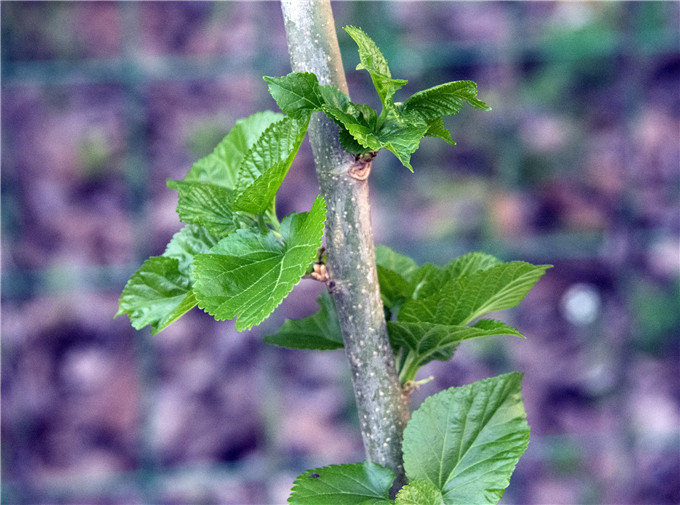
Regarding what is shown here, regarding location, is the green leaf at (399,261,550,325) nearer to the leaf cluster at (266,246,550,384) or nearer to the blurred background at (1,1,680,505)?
the leaf cluster at (266,246,550,384)

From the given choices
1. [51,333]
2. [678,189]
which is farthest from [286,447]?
[678,189]

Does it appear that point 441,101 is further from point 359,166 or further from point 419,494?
point 419,494

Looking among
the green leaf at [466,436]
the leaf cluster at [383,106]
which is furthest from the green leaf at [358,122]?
the green leaf at [466,436]

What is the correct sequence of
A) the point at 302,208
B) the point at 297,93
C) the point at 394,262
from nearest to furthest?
the point at 297,93
the point at 394,262
the point at 302,208

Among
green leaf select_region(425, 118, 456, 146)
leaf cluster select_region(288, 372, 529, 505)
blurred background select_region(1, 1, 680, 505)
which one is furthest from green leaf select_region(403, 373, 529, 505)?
blurred background select_region(1, 1, 680, 505)

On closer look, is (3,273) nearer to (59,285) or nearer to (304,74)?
(59,285)

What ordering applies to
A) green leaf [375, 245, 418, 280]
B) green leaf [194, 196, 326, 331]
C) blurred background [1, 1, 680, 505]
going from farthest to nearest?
1. blurred background [1, 1, 680, 505]
2. green leaf [375, 245, 418, 280]
3. green leaf [194, 196, 326, 331]

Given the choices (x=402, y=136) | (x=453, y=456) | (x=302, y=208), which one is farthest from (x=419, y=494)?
(x=302, y=208)
